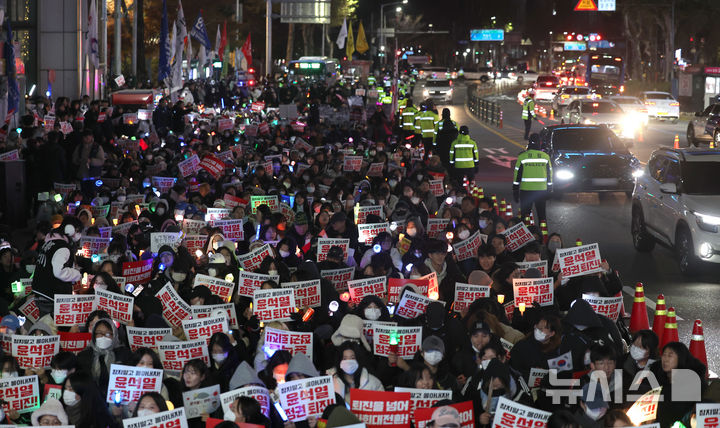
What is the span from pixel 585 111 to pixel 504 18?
107 m

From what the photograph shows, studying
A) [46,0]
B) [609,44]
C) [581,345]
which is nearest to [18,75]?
[46,0]

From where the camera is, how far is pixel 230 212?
15.3m

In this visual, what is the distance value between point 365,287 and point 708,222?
21.0ft

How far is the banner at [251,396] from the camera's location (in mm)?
7570

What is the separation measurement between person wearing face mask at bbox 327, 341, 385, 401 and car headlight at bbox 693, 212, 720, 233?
8.14 metres

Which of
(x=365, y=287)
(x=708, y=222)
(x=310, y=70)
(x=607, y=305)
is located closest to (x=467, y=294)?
(x=365, y=287)

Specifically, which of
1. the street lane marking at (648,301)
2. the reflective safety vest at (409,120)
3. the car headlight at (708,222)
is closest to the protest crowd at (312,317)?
the street lane marking at (648,301)

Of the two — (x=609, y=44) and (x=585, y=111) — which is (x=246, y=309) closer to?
(x=585, y=111)

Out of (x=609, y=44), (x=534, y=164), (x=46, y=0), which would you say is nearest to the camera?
(x=534, y=164)

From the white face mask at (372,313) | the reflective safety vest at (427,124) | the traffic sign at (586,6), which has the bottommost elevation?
the white face mask at (372,313)

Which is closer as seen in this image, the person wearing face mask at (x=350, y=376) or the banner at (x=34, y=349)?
the person wearing face mask at (x=350, y=376)

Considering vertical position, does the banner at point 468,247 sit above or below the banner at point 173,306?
above

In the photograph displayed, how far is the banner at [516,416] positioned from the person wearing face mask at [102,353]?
2.99 meters

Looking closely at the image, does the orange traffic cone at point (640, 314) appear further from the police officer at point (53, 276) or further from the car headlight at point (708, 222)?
the police officer at point (53, 276)
